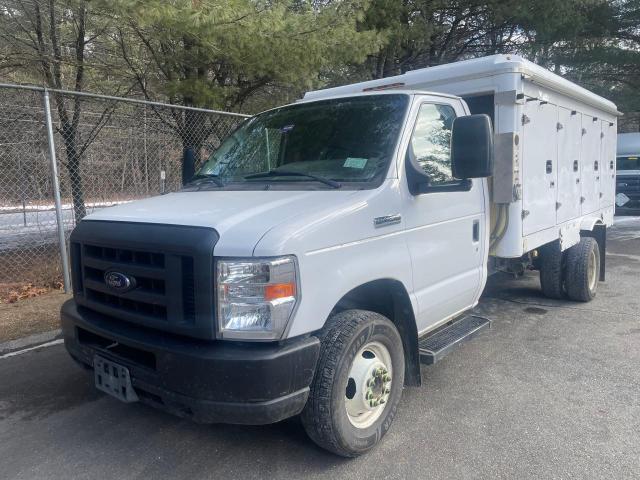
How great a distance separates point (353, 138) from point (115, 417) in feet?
8.44

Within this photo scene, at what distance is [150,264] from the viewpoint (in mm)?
2881

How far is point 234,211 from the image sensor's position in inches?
117

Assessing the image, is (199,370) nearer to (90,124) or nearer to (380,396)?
(380,396)

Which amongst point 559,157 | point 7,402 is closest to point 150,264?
point 7,402

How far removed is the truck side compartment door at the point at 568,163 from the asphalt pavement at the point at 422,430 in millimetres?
1660

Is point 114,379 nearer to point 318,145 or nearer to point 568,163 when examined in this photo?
point 318,145

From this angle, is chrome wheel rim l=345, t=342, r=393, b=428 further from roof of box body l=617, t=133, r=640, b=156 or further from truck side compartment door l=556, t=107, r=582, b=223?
roof of box body l=617, t=133, r=640, b=156

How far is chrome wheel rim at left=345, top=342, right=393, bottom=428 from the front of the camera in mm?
3191

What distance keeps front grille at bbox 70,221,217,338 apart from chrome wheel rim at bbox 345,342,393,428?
99cm

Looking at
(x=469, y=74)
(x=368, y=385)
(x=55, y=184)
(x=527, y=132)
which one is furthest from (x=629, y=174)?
(x=368, y=385)

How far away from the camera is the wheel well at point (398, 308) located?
344 cm

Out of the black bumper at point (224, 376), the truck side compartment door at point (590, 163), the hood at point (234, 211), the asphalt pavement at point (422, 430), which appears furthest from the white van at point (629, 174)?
the black bumper at point (224, 376)

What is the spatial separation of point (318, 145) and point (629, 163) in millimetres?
18418

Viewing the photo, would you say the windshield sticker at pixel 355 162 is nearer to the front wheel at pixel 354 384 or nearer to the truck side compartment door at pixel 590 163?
the front wheel at pixel 354 384
